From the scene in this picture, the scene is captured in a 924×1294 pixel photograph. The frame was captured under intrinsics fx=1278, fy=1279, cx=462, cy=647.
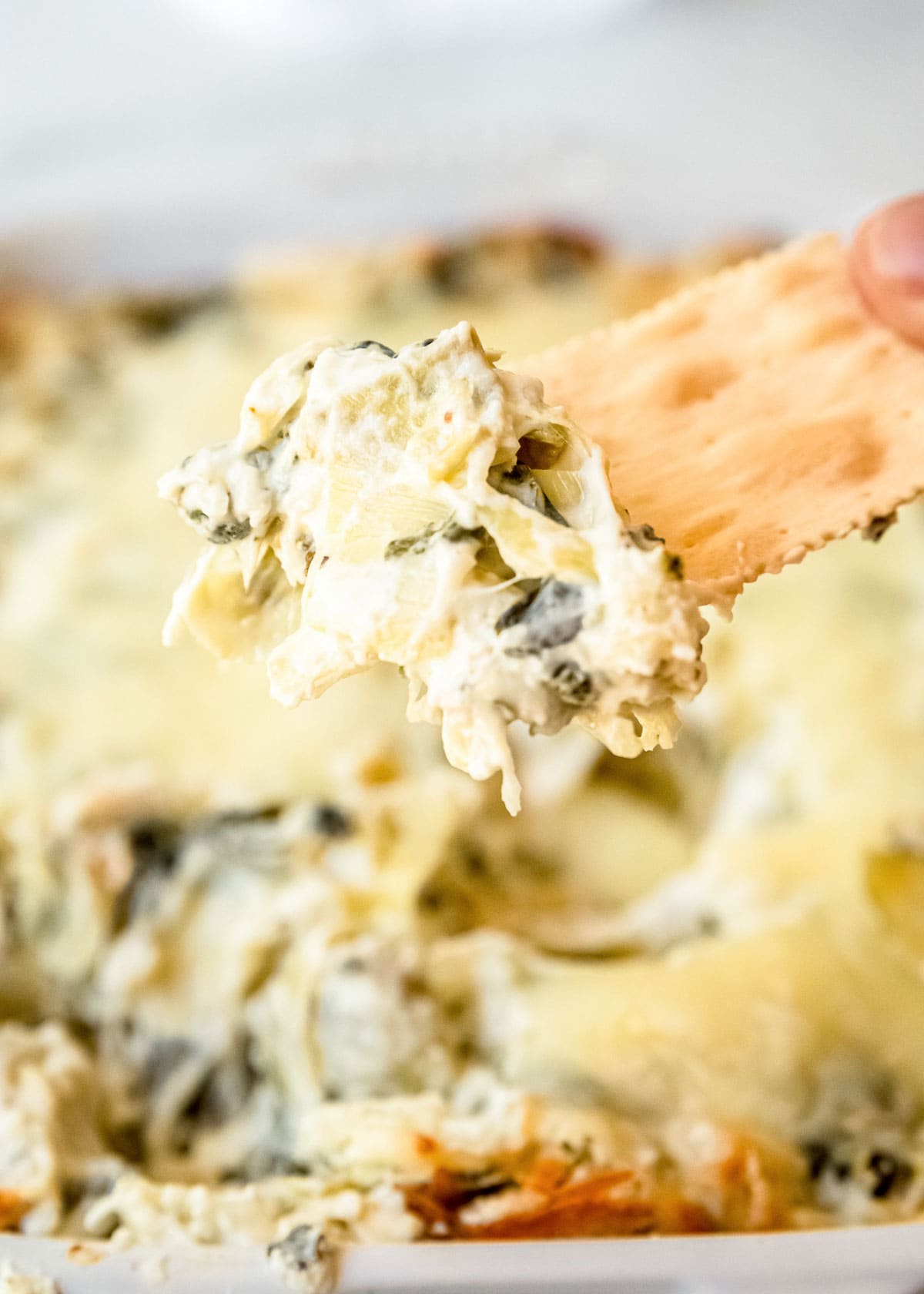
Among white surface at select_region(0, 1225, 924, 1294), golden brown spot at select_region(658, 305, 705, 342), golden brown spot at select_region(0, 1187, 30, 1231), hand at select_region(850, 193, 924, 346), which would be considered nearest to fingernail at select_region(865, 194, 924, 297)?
hand at select_region(850, 193, 924, 346)

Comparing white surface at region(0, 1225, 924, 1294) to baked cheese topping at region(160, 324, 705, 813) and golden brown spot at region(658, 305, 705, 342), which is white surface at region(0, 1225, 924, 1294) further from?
golden brown spot at region(658, 305, 705, 342)

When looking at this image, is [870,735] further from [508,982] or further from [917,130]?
[917,130]

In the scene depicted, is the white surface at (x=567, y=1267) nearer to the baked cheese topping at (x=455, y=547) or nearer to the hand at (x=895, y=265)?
the baked cheese topping at (x=455, y=547)

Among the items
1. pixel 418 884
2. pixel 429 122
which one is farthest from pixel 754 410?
pixel 429 122

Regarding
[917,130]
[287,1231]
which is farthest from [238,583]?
[917,130]

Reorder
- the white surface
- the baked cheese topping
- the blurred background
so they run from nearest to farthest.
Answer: the baked cheese topping → the white surface → the blurred background

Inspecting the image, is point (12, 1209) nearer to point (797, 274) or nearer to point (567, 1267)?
point (567, 1267)
